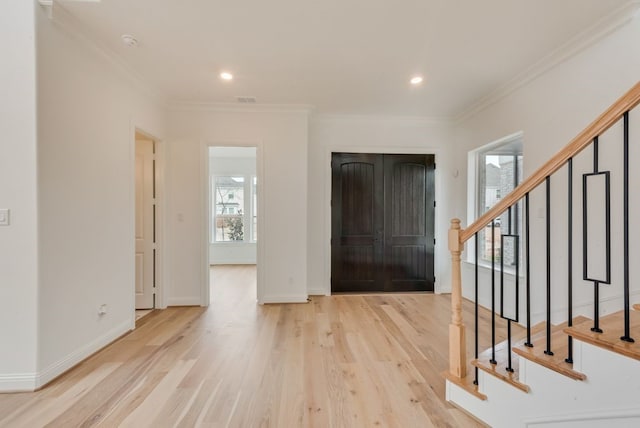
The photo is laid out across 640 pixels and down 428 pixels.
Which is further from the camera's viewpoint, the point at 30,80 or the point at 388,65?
the point at 388,65

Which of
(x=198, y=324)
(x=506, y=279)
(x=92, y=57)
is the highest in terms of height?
(x=92, y=57)

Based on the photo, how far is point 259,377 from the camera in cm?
209

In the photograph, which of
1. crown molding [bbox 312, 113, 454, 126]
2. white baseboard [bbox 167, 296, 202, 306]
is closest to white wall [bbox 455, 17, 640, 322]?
crown molding [bbox 312, 113, 454, 126]

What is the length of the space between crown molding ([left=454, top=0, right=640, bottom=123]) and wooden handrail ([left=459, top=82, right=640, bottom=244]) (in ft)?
5.30

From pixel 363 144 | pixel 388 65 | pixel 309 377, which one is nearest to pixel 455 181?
pixel 363 144

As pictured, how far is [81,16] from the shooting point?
2.11 meters

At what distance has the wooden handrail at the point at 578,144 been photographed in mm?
1131

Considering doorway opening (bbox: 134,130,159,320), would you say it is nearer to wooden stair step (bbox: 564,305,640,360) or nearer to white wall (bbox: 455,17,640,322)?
wooden stair step (bbox: 564,305,640,360)

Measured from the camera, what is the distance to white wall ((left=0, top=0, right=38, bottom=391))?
1894 millimetres

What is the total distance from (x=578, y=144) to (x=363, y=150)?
3.10m

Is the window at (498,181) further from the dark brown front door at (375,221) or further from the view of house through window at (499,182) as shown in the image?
the dark brown front door at (375,221)

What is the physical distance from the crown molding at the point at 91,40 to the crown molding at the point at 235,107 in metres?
0.41

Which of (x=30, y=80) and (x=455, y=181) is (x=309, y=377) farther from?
(x=455, y=181)

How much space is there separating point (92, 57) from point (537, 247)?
15.3 feet
